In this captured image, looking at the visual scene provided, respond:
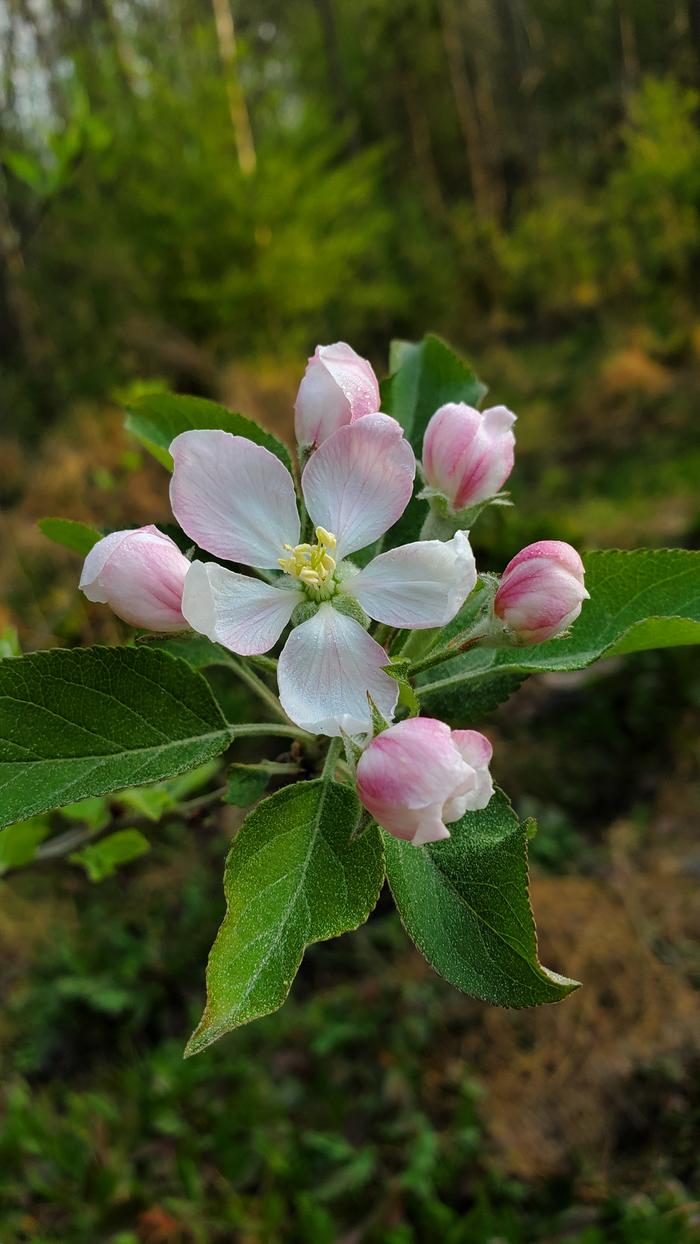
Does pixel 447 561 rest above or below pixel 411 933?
above

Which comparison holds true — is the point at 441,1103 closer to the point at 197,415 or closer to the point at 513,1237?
the point at 513,1237

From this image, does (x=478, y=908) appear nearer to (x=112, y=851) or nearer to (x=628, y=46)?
(x=112, y=851)

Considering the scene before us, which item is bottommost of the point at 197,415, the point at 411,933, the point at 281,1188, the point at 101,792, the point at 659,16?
the point at 281,1188

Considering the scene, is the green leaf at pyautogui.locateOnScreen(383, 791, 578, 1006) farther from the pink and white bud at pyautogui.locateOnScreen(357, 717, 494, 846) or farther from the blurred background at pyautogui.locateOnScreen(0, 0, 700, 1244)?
the blurred background at pyautogui.locateOnScreen(0, 0, 700, 1244)

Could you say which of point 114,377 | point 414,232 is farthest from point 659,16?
point 114,377

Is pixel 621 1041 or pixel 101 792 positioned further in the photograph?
pixel 621 1041

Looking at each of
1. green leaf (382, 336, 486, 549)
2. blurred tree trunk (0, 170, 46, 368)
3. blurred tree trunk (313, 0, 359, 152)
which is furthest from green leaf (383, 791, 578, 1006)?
blurred tree trunk (313, 0, 359, 152)

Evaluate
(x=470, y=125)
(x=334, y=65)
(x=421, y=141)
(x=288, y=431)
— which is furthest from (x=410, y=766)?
(x=421, y=141)
